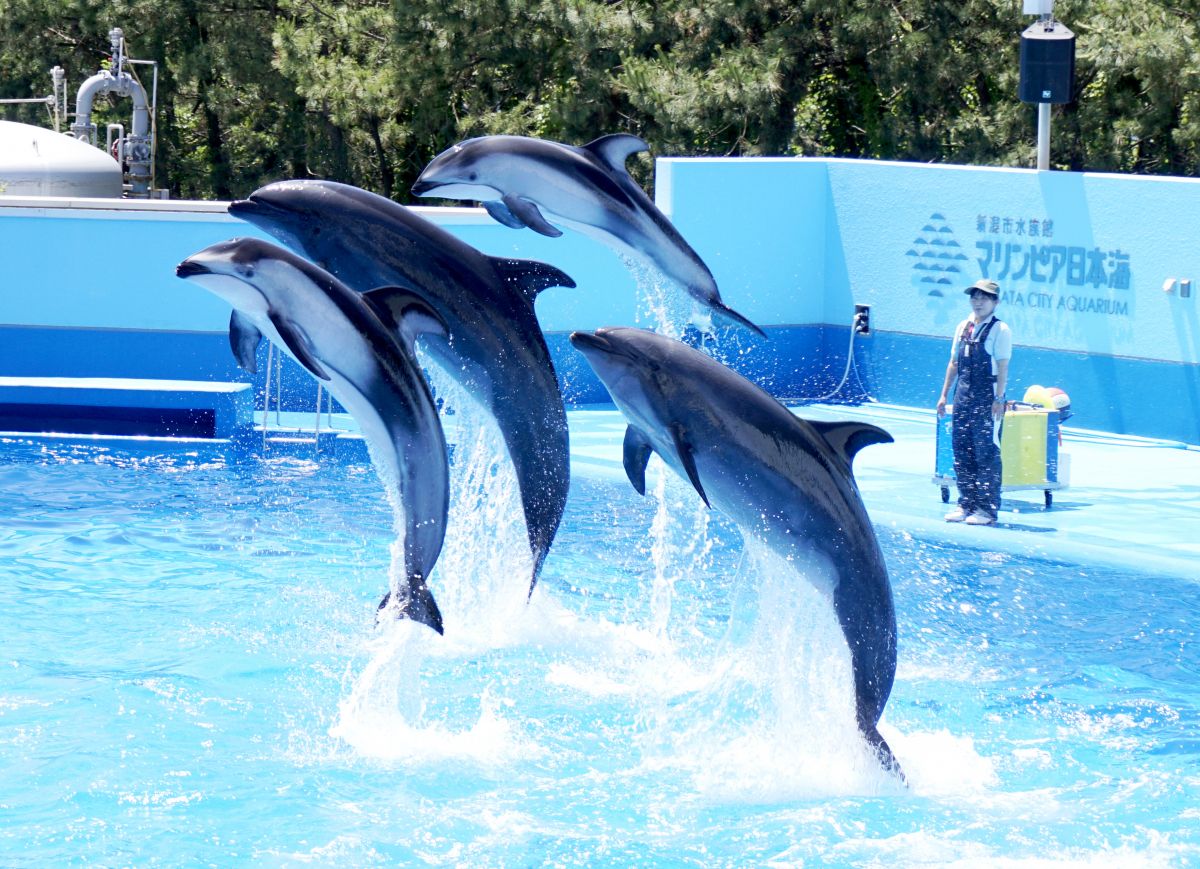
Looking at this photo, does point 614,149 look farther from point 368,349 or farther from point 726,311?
point 368,349

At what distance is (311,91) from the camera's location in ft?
73.8

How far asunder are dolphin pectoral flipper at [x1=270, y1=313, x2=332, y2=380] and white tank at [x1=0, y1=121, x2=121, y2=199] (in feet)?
40.7

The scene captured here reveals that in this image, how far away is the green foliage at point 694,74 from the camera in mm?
17984

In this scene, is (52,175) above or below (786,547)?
above

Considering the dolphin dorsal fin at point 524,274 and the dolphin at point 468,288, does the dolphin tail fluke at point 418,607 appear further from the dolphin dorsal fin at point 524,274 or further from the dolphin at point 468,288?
the dolphin dorsal fin at point 524,274

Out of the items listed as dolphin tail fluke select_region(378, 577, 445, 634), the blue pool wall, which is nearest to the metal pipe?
the blue pool wall

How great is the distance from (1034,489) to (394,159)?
52.6ft

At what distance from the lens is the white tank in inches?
696

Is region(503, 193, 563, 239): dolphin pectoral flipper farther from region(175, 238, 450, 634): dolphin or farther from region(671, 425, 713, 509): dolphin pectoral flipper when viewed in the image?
region(671, 425, 713, 509): dolphin pectoral flipper

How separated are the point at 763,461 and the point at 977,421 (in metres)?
5.08

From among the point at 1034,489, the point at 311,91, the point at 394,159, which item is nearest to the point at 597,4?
the point at 311,91

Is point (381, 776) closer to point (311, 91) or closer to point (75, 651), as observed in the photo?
point (75, 651)

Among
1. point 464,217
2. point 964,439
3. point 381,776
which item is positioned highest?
point 464,217

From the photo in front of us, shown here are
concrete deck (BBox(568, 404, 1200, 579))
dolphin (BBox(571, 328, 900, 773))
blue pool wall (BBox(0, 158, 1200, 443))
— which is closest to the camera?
dolphin (BBox(571, 328, 900, 773))
